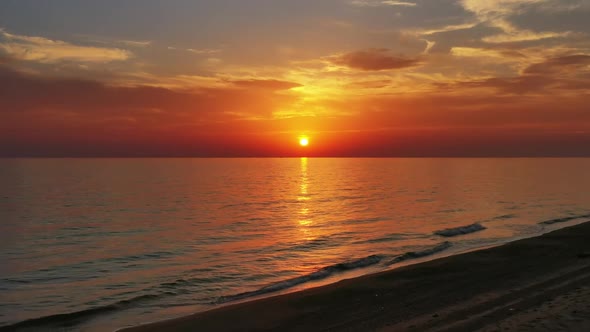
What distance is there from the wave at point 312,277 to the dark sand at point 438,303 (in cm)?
149

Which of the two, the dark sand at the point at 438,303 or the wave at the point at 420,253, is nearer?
the dark sand at the point at 438,303

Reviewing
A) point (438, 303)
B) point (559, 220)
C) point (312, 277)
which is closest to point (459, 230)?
point (559, 220)

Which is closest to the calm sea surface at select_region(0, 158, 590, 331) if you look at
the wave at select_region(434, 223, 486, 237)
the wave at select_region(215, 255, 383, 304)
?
the wave at select_region(215, 255, 383, 304)

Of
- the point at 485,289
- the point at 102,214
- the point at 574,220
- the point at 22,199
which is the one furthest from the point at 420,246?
the point at 22,199

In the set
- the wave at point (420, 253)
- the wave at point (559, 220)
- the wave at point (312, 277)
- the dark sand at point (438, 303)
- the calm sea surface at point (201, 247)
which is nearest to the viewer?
the dark sand at point (438, 303)

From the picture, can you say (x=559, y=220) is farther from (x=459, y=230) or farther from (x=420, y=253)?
(x=420, y=253)

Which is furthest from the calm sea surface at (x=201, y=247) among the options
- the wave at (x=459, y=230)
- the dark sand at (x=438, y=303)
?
the dark sand at (x=438, y=303)

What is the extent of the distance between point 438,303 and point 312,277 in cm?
711

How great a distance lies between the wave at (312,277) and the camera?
55.9 feet

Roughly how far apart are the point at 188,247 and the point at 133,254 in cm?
347

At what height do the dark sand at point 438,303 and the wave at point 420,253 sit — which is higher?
the dark sand at point 438,303

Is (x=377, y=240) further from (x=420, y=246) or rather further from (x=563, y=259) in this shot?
(x=563, y=259)

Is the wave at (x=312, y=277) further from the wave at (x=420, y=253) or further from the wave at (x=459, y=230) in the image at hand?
the wave at (x=459, y=230)

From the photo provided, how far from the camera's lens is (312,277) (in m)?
19.7
